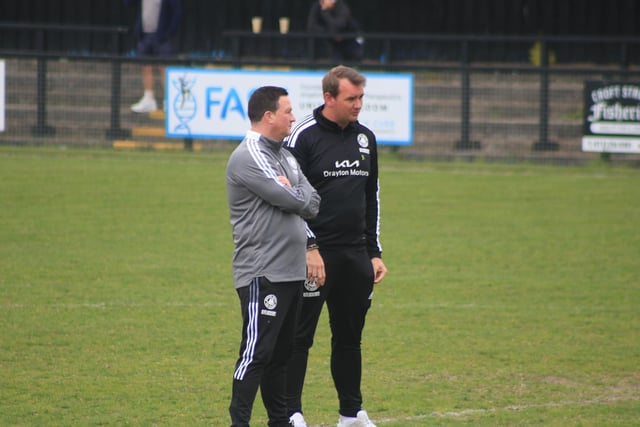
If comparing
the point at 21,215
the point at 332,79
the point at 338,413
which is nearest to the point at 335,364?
the point at 338,413

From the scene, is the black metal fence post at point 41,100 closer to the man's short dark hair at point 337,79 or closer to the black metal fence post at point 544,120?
the black metal fence post at point 544,120

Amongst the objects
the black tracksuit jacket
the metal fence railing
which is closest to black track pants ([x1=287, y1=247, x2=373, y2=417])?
the black tracksuit jacket

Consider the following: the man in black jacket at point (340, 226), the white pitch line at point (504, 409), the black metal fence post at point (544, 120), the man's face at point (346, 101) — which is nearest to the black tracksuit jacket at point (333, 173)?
the man in black jacket at point (340, 226)

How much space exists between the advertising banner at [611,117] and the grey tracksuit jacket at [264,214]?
12.9 meters

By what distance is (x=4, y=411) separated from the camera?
6797 millimetres

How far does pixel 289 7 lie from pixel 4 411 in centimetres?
1979

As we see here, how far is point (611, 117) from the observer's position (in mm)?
17875

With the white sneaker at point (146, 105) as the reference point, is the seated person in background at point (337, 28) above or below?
above

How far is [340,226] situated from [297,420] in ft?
3.75

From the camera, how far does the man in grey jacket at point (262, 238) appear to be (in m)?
→ 5.79

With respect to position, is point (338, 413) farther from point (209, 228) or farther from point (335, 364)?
point (209, 228)

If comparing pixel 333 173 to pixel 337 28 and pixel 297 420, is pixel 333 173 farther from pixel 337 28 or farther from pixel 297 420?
pixel 337 28

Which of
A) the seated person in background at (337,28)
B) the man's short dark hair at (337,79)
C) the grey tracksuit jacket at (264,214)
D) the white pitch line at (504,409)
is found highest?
the seated person in background at (337,28)

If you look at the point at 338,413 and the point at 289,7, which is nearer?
the point at 338,413
